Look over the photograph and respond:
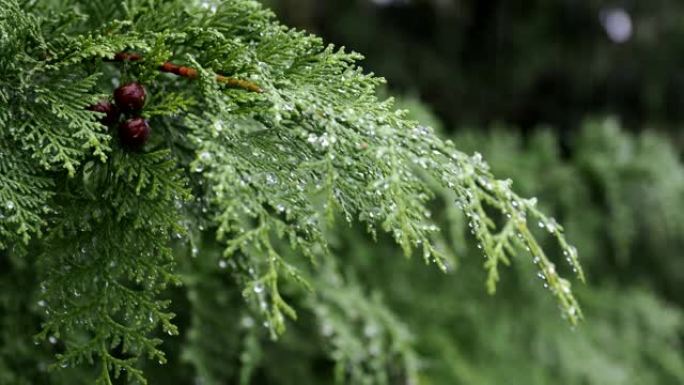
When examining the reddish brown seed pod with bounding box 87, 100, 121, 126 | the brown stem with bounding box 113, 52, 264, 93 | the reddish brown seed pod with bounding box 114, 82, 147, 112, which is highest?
the brown stem with bounding box 113, 52, 264, 93

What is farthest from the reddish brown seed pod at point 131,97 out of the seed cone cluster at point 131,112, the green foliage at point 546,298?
the green foliage at point 546,298

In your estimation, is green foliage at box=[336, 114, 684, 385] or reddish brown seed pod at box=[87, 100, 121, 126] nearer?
reddish brown seed pod at box=[87, 100, 121, 126]

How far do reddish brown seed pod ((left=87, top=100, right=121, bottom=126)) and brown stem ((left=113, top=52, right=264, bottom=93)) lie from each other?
62 millimetres

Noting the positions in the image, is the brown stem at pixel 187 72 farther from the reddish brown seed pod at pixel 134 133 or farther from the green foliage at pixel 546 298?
the green foliage at pixel 546 298

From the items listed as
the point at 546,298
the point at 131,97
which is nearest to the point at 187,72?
the point at 131,97

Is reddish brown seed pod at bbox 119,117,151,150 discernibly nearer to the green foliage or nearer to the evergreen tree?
the evergreen tree

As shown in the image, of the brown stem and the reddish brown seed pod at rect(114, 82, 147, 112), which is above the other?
the brown stem

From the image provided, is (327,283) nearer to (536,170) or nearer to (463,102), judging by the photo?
(536,170)

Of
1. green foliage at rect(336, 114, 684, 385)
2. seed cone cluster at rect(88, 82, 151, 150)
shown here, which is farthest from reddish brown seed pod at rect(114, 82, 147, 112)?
green foliage at rect(336, 114, 684, 385)

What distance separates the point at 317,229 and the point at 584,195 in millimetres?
2040

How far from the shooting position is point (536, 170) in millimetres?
2775

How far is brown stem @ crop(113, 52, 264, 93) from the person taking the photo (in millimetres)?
1010

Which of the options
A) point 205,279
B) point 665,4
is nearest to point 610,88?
point 665,4

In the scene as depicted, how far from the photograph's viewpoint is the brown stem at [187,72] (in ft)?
3.31
